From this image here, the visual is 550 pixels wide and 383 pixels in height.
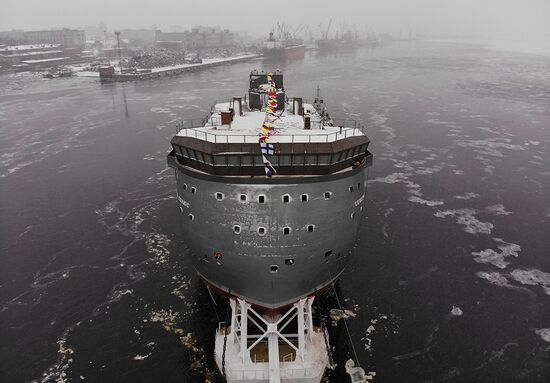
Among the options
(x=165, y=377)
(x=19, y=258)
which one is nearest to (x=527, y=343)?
(x=165, y=377)

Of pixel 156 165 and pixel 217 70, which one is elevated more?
pixel 217 70

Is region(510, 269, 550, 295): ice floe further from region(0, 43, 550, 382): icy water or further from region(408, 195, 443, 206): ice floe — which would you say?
region(408, 195, 443, 206): ice floe

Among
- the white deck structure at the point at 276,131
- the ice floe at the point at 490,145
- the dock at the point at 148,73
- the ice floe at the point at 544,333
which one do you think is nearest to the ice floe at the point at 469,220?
the ice floe at the point at 544,333

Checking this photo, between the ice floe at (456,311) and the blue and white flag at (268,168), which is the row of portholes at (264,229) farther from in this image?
the ice floe at (456,311)

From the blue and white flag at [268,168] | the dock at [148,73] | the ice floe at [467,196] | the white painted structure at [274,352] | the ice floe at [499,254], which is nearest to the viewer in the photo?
the blue and white flag at [268,168]

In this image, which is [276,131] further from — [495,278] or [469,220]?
[469,220]

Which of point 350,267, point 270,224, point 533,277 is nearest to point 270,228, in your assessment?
point 270,224

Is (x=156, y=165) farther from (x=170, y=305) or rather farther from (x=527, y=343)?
(x=527, y=343)
